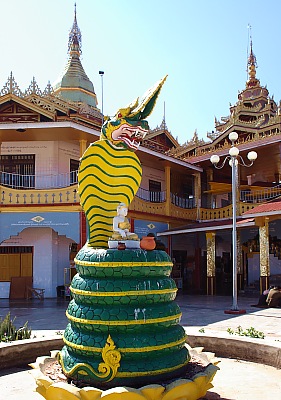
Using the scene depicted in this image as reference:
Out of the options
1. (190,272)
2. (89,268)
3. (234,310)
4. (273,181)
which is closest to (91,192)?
(89,268)

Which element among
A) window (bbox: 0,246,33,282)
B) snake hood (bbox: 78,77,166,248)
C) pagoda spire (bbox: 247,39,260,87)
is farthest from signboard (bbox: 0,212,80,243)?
pagoda spire (bbox: 247,39,260,87)

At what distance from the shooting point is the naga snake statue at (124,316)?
3754 millimetres

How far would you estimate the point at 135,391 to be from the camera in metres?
3.38

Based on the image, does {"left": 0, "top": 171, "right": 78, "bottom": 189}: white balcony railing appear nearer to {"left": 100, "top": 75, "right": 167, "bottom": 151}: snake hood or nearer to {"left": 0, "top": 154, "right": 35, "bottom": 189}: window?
{"left": 0, "top": 154, "right": 35, "bottom": 189}: window

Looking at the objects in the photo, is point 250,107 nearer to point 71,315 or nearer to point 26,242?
point 26,242

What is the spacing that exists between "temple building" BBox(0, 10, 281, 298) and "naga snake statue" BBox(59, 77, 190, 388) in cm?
1071

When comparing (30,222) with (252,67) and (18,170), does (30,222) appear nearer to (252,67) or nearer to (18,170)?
(18,170)

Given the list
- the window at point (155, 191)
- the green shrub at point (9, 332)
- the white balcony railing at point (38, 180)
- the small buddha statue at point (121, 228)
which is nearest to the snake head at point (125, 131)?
the small buddha statue at point (121, 228)

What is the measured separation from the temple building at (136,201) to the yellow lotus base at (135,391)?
1102 centimetres

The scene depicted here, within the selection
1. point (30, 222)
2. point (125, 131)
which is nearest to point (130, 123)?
point (125, 131)

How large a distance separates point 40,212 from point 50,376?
12.1 m

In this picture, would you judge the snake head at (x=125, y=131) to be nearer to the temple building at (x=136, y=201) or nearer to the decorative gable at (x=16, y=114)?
the temple building at (x=136, y=201)

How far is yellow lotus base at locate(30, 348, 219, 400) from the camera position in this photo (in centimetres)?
337

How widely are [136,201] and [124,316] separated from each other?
13.5 meters
